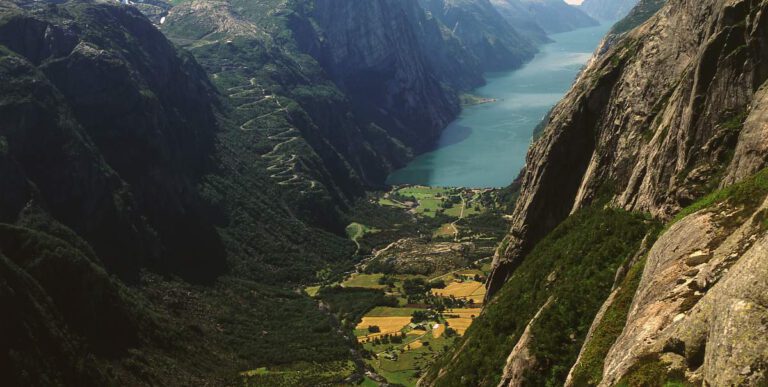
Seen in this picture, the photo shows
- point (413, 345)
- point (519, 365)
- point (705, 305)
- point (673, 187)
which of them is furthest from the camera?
point (413, 345)

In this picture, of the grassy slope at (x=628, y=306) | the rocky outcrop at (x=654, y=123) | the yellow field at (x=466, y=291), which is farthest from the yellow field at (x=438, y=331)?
the grassy slope at (x=628, y=306)

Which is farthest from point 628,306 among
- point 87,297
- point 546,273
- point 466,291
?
point 466,291

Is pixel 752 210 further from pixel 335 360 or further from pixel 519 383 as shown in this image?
pixel 335 360

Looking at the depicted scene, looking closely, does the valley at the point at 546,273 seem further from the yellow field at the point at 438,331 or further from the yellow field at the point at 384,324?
the yellow field at the point at 438,331

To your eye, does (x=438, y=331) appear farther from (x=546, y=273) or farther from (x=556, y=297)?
(x=556, y=297)

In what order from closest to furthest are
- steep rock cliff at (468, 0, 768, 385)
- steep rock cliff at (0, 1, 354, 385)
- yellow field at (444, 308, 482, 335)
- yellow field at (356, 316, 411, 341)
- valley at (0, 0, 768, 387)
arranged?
steep rock cliff at (468, 0, 768, 385) < valley at (0, 0, 768, 387) < steep rock cliff at (0, 1, 354, 385) < yellow field at (444, 308, 482, 335) < yellow field at (356, 316, 411, 341)

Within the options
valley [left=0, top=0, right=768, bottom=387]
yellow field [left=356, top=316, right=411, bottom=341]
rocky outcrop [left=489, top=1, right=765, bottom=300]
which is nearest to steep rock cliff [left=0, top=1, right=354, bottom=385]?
valley [left=0, top=0, right=768, bottom=387]

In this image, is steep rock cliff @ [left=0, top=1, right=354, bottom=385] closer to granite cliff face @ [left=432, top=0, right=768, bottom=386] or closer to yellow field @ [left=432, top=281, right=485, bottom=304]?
yellow field @ [left=432, top=281, right=485, bottom=304]

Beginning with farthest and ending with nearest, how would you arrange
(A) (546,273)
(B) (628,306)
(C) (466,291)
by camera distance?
(C) (466,291) < (A) (546,273) < (B) (628,306)
